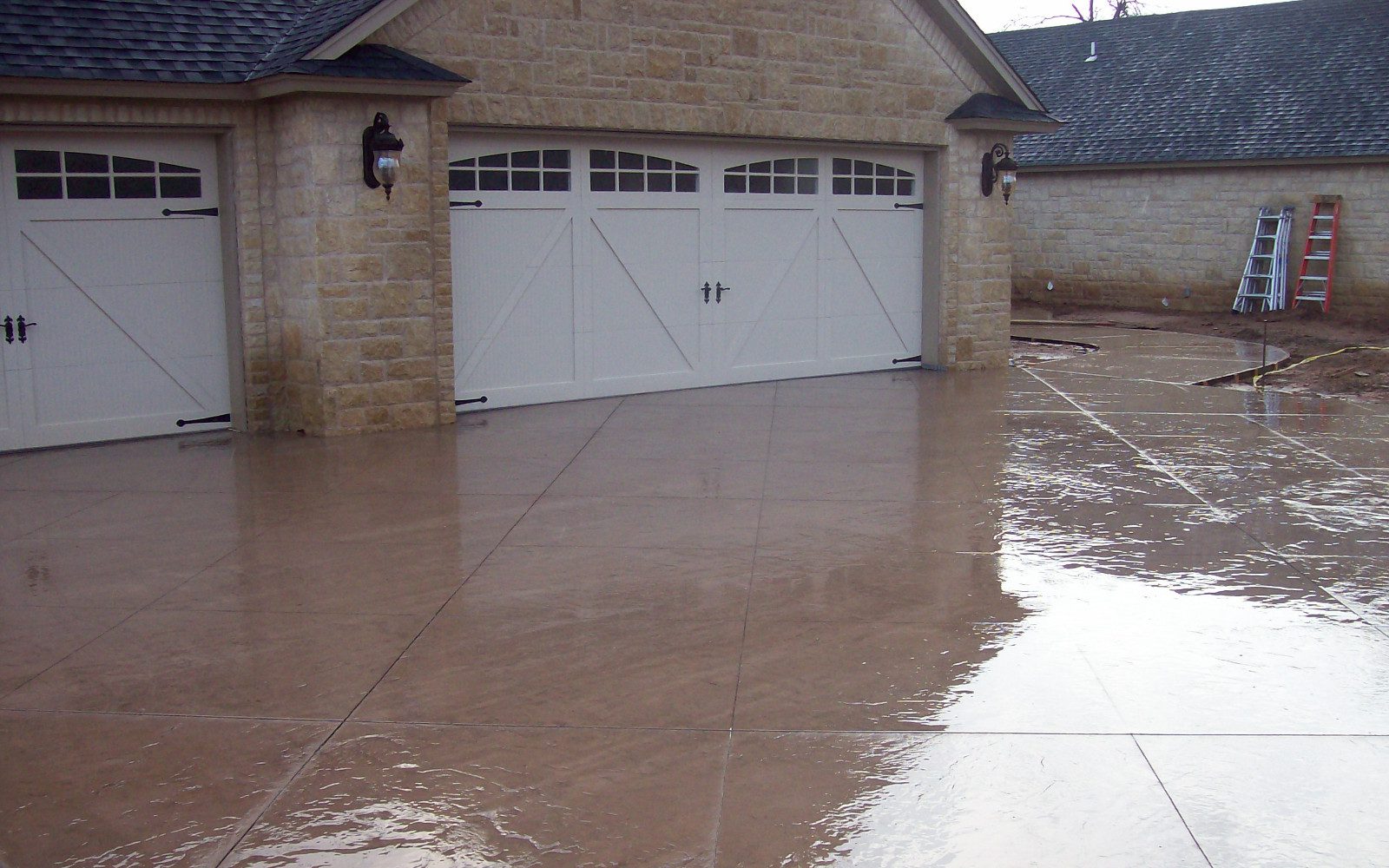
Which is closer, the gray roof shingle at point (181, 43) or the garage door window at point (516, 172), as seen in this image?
the gray roof shingle at point (181, 43)

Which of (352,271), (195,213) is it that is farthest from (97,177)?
(352,271)

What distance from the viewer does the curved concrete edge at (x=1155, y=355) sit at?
49.3 ft

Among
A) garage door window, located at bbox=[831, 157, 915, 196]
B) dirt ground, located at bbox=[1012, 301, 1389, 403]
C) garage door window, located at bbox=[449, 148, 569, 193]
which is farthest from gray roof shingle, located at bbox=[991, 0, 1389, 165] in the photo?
garage door window, located at bbox=[449, 148, 569, 193]

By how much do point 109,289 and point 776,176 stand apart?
657 centimetres

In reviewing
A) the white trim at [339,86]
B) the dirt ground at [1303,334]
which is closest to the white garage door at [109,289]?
the white trim at [339,86]

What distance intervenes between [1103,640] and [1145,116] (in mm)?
19215

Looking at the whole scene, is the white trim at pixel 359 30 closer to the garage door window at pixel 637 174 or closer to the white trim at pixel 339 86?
the white trim at pixel 339 86

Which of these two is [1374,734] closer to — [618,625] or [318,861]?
[618,625]

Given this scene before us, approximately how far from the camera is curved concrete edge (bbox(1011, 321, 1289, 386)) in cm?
1502

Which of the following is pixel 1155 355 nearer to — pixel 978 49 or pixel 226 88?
pixel 978 49

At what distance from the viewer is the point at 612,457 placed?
9.90 metres

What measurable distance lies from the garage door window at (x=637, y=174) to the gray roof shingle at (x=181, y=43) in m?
2.07

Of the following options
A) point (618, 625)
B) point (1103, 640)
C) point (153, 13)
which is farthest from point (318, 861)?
point (153, 13)

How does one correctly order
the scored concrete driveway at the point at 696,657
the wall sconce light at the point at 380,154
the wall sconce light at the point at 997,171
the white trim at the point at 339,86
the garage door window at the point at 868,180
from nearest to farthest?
the scored concrete driveway at the point at 696,657, the white trim at the point at 339,86, the wall sconce light at the point at 380,154, the garage door window at the point at 868,180, the wall sconce light at the point at 997,171
